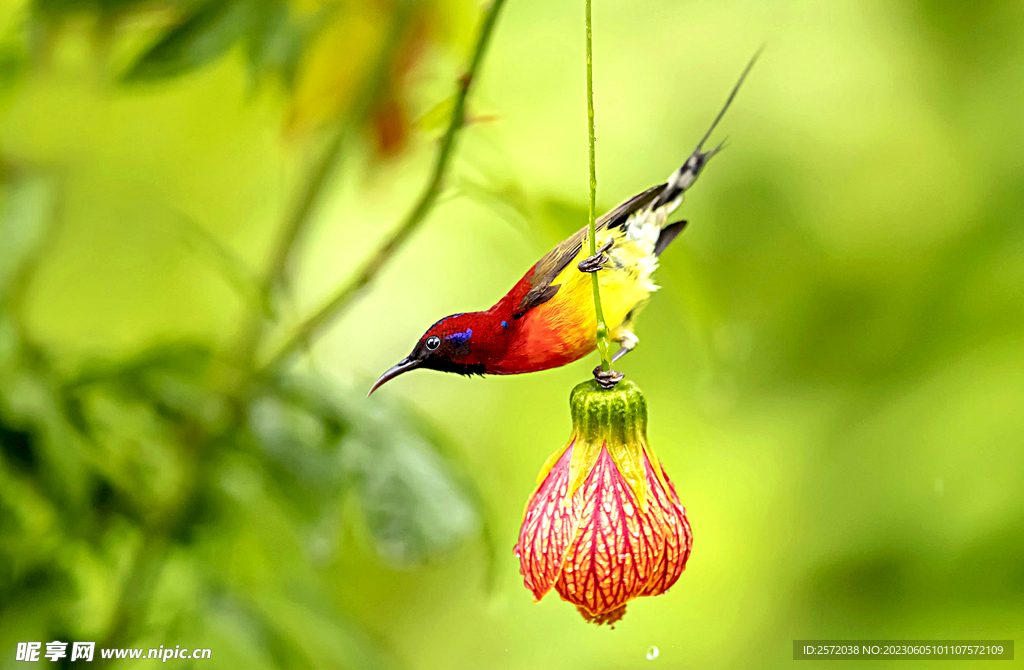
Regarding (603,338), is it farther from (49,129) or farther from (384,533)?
(49,129)

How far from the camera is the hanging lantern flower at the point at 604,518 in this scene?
311 millimetres

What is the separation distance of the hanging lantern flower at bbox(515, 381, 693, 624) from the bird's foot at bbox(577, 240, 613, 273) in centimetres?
5

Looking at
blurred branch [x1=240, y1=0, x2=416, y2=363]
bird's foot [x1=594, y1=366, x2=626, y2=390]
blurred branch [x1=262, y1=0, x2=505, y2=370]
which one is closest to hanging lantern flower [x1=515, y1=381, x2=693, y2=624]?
bird's foot [x1=594, y1=366, x2=626, y2=390]

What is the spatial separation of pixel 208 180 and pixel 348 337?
308 millimetres

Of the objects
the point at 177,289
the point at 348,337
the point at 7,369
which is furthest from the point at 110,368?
the point at 177,289

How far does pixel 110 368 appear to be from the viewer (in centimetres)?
54

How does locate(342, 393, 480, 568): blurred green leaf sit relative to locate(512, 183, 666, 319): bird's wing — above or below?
below

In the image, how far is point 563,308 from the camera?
37cm

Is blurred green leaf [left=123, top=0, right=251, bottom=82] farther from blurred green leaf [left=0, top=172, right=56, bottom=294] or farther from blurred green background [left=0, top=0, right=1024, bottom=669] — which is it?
blurred green leaf [left=0, top=172, right=56, bottom=294]

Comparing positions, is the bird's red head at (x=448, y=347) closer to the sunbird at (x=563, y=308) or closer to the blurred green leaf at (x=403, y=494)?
the sunbird at (x=563, y=308)

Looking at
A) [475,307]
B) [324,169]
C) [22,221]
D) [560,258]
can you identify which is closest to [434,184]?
[560,258]

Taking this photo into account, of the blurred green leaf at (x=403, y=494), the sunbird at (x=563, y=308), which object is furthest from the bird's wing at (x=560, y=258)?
the blurred green leaf at (x=403, y=494)

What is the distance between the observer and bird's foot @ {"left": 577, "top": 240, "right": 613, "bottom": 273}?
35 cm

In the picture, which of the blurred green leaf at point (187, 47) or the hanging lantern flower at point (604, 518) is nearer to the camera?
the hanging lantern flower at point (604, 518)
